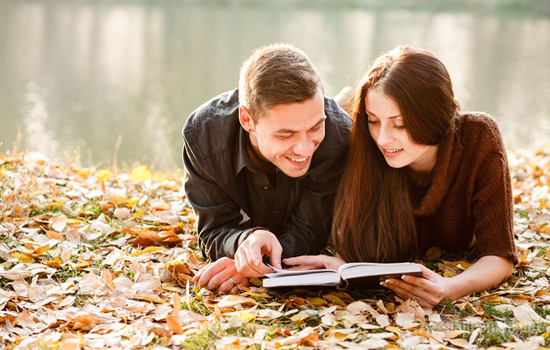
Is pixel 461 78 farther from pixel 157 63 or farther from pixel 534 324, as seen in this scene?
pixel 534 324

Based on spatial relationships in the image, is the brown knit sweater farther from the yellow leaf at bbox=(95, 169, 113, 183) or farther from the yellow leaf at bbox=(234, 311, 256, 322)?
the yellow leaf at bbox=(95, 169, 113, 183)

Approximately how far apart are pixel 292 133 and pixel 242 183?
0.54 m

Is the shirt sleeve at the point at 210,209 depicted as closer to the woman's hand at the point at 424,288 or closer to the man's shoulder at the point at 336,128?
the man's shoulder at the point at 336,128

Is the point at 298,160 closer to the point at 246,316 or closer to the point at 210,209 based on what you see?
the point at 210,209

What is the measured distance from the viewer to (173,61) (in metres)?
17.5

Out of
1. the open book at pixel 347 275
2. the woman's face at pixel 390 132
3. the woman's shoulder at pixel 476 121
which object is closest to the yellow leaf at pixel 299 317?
the open book at pixel 347 275

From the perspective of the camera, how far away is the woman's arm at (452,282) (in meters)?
2.48

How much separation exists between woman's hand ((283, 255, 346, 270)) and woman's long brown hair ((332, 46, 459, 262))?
0.07 meters

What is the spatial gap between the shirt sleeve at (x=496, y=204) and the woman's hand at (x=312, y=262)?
698 mm

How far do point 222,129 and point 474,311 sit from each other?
1.47 meters

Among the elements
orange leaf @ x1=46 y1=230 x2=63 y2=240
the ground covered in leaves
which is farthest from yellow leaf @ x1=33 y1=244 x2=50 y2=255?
orange leaf @ x1=46 y1=230 x2=63 y2=240

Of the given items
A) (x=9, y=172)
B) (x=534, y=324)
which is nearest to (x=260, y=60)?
(x=534, y=324)

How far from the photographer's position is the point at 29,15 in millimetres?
22453

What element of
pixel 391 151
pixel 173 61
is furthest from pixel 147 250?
pixel 173 61
